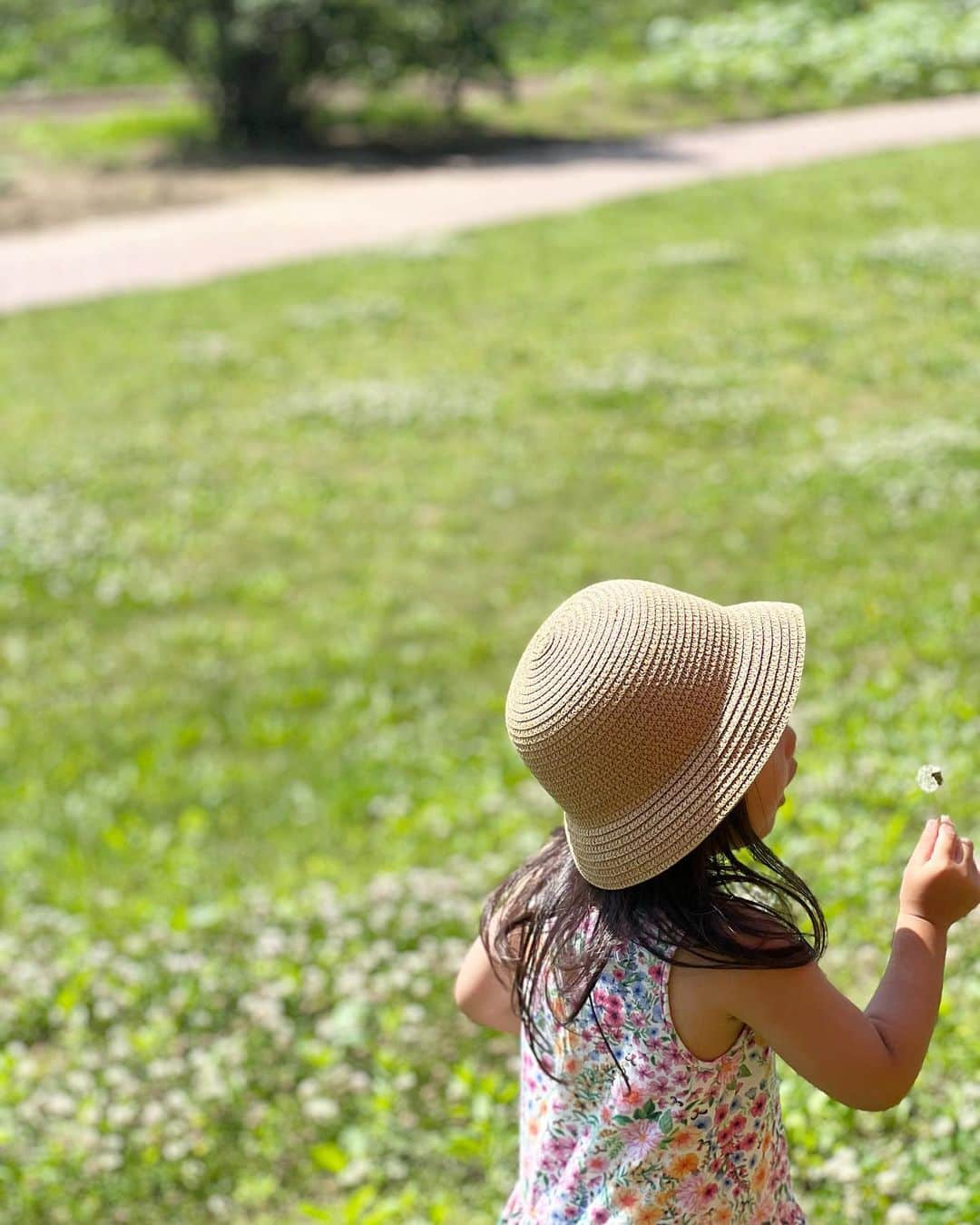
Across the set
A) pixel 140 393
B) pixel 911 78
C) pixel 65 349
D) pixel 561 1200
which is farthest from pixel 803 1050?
pixel 911 78

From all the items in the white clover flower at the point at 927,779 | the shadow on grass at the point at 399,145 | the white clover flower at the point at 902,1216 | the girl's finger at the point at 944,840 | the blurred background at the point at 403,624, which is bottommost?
the shadow on grass at the point at 399,145

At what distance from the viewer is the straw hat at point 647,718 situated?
1.98 m

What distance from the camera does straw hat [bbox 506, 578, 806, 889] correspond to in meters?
1.98

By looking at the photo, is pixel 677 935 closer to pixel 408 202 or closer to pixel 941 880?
pixel 941 880

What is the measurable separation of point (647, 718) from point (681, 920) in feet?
1.00

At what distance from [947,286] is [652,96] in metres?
12.4

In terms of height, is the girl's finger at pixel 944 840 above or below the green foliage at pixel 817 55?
above

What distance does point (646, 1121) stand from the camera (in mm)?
2176

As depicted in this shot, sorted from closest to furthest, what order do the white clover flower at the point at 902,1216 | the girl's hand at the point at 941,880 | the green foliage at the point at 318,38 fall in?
1. the girl's hand at the point at 941,880
2. the white clover flower at the point at 902,1216
3. the green foliage at the point at 318,38

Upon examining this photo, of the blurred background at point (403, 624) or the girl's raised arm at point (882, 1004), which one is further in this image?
the blurred background at point (403, 624)

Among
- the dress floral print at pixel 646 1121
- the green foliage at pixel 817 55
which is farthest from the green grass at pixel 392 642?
the green foliage at pixel 817 55

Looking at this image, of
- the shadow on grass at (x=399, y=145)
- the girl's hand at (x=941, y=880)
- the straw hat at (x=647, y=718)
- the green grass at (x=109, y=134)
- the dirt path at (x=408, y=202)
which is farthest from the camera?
the green grass at (x=109, y=134)

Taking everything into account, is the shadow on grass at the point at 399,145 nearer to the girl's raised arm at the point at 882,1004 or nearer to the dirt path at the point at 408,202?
the dirt path at the point at 408,202

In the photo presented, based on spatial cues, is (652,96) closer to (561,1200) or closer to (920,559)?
(920,559)
